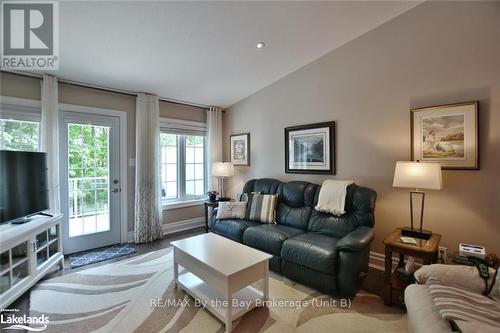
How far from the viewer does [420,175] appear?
2.23m

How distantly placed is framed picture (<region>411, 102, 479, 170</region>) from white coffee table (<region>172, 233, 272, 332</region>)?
6.69ft

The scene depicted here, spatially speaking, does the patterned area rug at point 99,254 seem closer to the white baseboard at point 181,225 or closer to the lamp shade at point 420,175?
the white baseboard at point 181,225

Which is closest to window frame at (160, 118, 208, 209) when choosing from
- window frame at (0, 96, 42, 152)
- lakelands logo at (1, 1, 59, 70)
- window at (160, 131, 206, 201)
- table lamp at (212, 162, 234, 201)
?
window at (160, 131, 206, 201)

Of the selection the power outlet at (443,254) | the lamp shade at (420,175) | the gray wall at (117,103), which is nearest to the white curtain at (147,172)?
the gray wall at (117,103)

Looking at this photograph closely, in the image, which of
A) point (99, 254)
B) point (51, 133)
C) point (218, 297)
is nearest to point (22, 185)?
point (51, 133)

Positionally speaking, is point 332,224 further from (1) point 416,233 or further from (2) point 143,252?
(2) point 143,252

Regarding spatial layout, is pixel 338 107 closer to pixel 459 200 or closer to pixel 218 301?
pixel 459 200

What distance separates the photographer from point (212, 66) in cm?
331

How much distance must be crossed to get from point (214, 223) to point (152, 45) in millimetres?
2499

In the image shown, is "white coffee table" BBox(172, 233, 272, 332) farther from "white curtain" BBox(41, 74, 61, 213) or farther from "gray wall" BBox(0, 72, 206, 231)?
"gray wall" BBox(0, 72, 206, 231)

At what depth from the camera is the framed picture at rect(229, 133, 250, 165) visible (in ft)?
14.9

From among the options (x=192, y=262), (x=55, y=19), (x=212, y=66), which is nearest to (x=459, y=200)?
(x=192, y=262)

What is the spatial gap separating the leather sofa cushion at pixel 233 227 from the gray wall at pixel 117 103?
1253 mm

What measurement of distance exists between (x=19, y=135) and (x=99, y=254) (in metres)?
1.82
